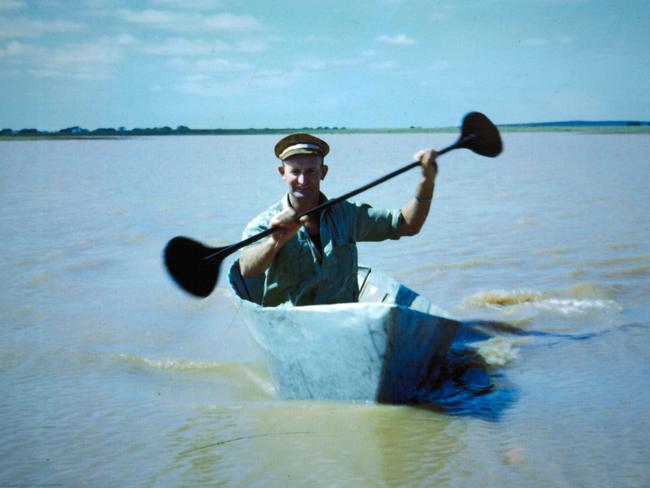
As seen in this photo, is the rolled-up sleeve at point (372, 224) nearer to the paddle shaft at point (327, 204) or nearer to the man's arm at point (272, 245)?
the paddle shaft at point (327, 204)

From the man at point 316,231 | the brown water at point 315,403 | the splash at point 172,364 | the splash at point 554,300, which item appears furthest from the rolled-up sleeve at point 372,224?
the splash at point 554,300

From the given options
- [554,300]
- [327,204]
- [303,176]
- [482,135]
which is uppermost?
[482,135]

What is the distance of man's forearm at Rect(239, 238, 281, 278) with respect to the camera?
4.23 metres

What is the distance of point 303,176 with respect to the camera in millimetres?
4523

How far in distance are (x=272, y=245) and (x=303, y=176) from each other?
541mm

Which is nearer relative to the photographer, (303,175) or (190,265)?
(303,175)

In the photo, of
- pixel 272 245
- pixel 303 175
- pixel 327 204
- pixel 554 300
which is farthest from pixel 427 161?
pixel 554 300

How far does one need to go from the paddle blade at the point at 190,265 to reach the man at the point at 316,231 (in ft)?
1.18

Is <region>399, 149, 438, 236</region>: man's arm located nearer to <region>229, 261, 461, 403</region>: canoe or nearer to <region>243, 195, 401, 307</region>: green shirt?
<region>243, 195, 401, 307</region>: green shirt

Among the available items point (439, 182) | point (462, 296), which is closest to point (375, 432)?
point (462, 296)

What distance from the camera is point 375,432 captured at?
4129 mm

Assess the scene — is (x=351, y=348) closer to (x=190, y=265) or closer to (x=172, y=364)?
(x=190, y=265)

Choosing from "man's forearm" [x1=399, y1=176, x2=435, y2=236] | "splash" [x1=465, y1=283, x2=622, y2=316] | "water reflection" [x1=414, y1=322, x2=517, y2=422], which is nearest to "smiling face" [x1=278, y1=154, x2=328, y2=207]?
"man's forearm" [x1=399, y1=176, x2=435, y2=236]

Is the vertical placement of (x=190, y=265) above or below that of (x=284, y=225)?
below
